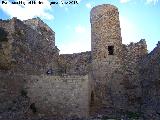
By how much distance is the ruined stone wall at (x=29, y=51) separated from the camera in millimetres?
17281

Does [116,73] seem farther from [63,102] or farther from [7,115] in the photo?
[7,115]

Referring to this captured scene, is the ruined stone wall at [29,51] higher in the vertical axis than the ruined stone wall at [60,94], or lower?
higher

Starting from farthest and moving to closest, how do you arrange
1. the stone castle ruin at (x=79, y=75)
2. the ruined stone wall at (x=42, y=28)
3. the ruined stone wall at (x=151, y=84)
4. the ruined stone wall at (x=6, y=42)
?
the ruined stone wall at (x=42, y=28) → the ruined stone wall at (x=151, y=84) → the ruined stone wall at (x=6, y=42) → the stone castle ruin at (x=79, y=75)

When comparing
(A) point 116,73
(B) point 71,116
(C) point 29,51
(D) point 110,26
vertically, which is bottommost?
(B) point 71,116

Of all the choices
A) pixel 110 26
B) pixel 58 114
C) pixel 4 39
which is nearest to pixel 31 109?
pixel 58 114

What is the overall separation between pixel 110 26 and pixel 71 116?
26.7 feet

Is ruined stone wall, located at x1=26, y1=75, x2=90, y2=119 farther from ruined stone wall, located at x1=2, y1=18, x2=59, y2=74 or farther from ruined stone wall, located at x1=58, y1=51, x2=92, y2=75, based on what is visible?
ruined stone wall, located at x1=58, y1=51, x2=92, y2=75

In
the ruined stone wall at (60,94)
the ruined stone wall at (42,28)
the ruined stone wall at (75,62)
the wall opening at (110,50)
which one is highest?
the ruined stone wall at (42,28)

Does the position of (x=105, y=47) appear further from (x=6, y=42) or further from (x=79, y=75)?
(x=6, y=42)

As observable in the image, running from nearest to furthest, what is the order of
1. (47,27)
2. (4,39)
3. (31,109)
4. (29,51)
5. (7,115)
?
(7,115)
(31,109)
(4,39)
(29,51)
(47,27)

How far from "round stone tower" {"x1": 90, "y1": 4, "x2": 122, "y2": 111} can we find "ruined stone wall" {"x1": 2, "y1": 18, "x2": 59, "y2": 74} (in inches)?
125

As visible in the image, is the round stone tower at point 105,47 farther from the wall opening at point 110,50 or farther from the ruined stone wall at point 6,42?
the ruined stone wall at point 6,42

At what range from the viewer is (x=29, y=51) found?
18719mm

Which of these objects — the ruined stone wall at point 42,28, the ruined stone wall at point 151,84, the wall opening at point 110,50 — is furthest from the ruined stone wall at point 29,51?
the ruined stone wall at point 151,84
